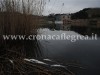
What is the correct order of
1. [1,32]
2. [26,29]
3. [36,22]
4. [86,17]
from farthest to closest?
[86,17] < [36,22] < [26,29] < [1,32]

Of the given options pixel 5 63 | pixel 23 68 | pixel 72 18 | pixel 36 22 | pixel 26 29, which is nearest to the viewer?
pixel 23 68

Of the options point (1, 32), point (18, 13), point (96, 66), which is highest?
point (18, 13)

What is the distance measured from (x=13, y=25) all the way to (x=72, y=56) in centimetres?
143

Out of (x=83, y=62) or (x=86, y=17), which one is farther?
→ (x=86, y=17)

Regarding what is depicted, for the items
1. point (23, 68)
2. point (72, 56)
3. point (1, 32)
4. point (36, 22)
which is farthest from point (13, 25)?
point (23, 68)

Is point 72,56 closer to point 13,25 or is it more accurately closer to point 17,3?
point 13,25

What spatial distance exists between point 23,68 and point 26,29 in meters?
2.15

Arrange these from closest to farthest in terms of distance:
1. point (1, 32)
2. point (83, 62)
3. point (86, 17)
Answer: point (83, 62), point (1, 32), point (86, 17)

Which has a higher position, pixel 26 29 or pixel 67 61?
pixel 26 29

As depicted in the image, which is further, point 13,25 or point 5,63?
point 13,25

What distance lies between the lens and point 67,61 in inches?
104

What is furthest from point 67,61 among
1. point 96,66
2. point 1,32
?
point 1,32

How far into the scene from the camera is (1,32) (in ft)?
11.3

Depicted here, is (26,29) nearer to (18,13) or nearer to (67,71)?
(18,13)
